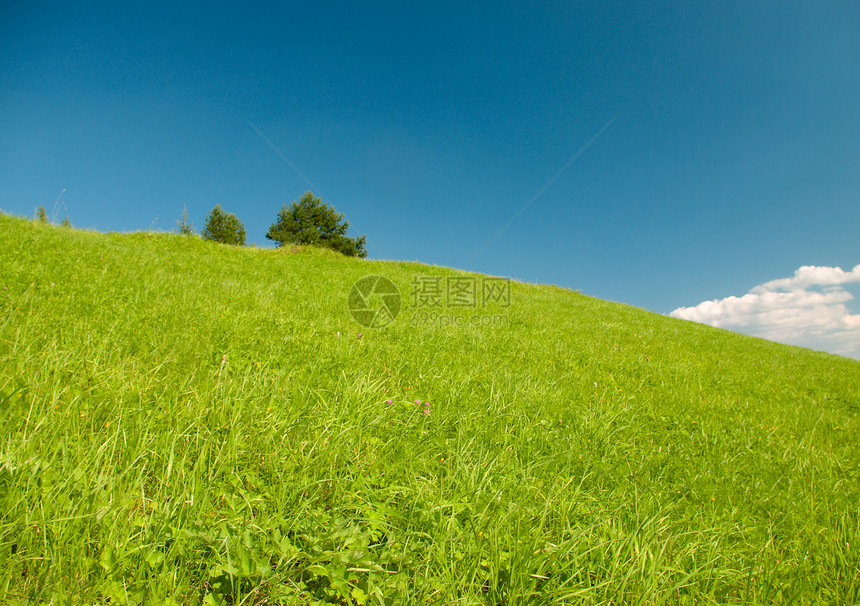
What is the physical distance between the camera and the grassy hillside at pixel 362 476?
1.47 metres

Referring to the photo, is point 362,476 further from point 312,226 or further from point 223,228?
point 223,228

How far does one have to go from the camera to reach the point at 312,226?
4959 cm

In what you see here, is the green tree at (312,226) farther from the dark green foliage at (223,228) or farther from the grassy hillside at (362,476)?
the grassy hillside at (362,476)

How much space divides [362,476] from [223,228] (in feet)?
217

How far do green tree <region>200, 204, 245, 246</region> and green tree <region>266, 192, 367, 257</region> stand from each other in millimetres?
10464

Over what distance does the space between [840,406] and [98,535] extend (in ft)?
36.2

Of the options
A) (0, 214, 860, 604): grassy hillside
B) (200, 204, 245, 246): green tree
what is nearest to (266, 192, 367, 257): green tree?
(200, 204, 245, 246): green tree

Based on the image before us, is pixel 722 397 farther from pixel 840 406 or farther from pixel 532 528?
pixel 532 528

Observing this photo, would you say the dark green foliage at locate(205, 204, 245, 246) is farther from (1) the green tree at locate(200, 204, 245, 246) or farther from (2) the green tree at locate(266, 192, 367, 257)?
(2) the green tree at locate(266, 192, 367, 257)

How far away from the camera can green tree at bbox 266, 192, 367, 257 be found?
49.1 meters

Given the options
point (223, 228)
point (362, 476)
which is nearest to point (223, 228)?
point (223, 228)

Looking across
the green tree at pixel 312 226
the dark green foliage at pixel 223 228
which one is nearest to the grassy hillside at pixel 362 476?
the green tree at pixel 312 226

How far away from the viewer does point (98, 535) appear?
1468 mm

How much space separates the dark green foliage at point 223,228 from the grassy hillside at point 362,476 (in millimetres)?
58944
